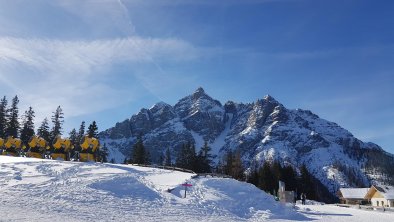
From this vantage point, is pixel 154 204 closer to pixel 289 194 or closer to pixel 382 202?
pixel 289 194

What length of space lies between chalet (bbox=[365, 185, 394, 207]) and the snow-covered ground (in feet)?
180

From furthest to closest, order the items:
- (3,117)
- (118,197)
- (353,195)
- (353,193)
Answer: (353,193) → (353,195) → (3,117) → (118,197)

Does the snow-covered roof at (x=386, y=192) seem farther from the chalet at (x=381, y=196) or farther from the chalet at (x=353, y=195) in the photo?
the chalet at (x=353, y=195)

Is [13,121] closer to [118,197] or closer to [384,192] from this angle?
[118,197]

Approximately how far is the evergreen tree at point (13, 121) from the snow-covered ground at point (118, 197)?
47.9 m

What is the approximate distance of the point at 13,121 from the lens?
283ft

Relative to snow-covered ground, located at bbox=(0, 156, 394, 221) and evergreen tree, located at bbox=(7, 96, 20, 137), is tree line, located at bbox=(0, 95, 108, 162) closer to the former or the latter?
evergreen tree, located at bbox=(7, 96, 20, 137)

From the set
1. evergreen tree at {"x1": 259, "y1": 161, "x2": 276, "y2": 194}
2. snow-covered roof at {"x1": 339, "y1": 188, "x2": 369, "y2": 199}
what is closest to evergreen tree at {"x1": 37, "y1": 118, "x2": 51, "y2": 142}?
evergreen tree at {"x1": 259, "y1": 161, "x2": 276, "y2": 194}

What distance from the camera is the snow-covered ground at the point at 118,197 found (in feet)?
84.4

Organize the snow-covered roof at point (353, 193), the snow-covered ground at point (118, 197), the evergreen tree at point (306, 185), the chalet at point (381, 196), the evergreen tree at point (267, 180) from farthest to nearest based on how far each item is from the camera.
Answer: the snow-covered roof at point (353, 193) < the evergreen tree at point (306, 185) < the evergreen tree at point (267, 180) < the chalet at point (381, 196) < the snow-covered ground at point (118, 197)

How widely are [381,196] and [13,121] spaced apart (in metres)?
74.7

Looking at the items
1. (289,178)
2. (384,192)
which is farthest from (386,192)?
(289,178)

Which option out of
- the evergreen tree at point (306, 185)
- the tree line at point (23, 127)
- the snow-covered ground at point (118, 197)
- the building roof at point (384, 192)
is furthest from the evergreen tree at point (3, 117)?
the building roof at point (384, 192)

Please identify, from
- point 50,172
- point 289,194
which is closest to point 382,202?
point 289,194
